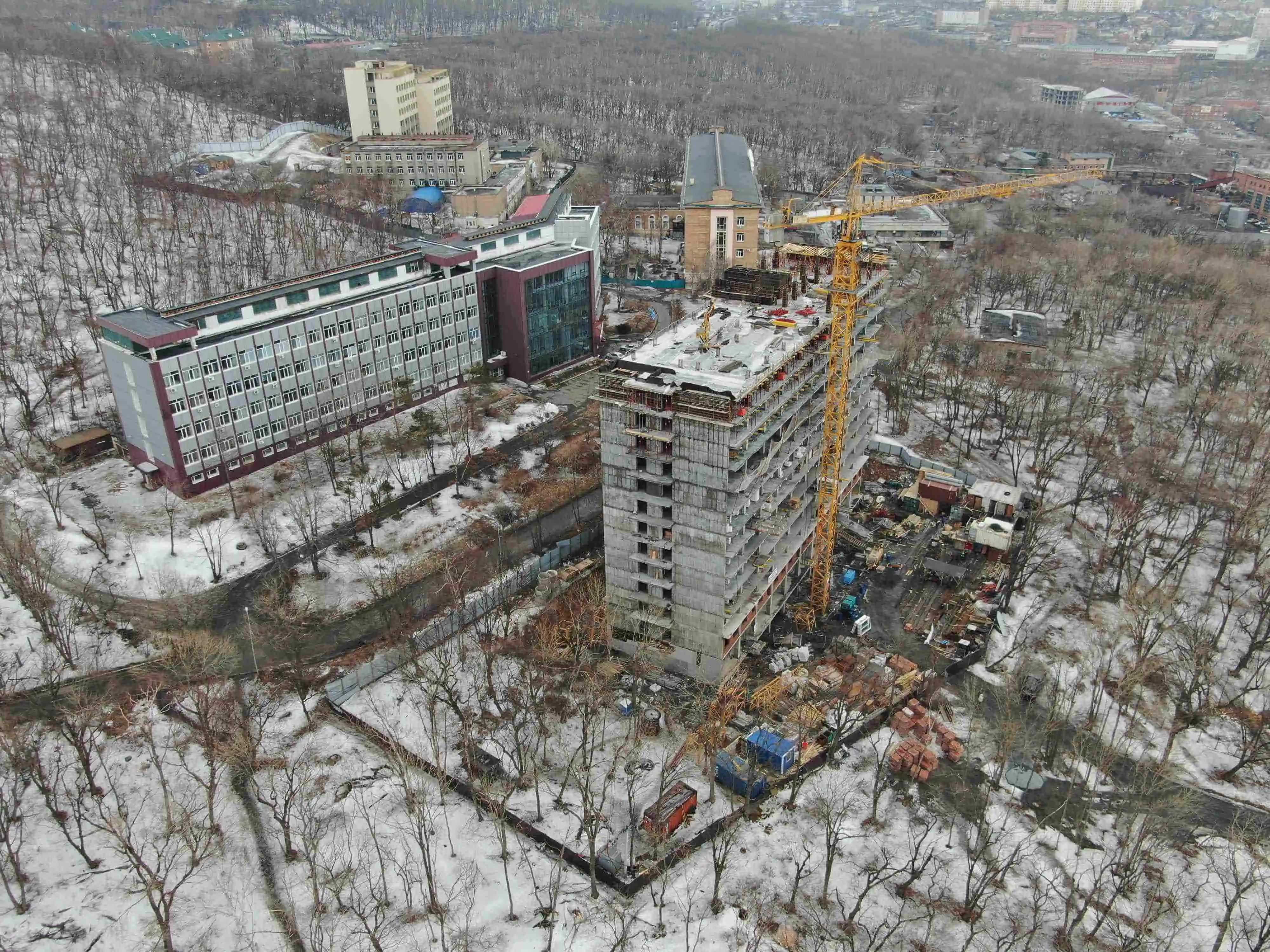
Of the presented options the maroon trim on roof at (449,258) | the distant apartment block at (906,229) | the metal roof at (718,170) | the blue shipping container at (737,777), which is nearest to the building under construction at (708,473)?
the blue shipping container at (737,777)

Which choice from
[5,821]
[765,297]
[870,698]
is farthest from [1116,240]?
[5,821]

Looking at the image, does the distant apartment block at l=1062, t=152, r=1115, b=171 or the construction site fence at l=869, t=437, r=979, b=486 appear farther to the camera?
the distant apartment block at l=1062, t=152, r=1115, b=171

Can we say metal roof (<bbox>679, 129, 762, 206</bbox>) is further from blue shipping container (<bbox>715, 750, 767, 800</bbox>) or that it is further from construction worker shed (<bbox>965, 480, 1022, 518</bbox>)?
blue shipping container (<bbox>715, 750, 767, 800</bbox>)

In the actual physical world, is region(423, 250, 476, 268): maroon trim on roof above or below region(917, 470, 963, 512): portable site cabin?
above

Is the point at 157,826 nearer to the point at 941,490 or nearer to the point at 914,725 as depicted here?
the point at 914,725

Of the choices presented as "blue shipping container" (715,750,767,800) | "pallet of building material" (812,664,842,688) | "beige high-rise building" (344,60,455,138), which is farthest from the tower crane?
"beige high-rise building" (344,60,455,138)

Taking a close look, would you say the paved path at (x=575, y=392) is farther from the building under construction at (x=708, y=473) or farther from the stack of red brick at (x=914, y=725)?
the stack of red brick at (x=914, y=725)

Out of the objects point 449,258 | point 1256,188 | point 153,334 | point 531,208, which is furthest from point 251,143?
point 1256,188
